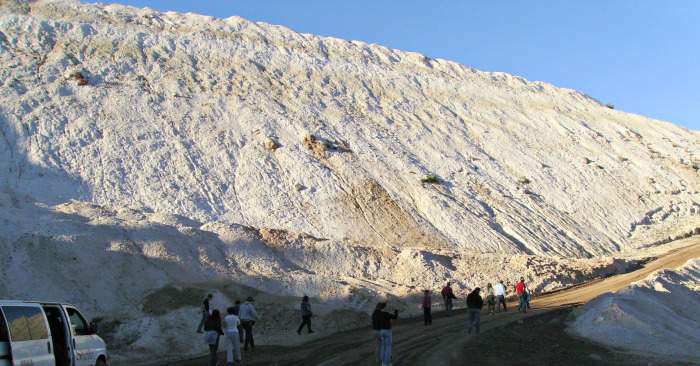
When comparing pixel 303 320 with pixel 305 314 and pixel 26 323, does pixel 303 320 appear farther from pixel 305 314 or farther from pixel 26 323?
pixel 26 323

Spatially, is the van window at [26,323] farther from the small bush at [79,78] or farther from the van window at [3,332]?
the small bush at [79,78]

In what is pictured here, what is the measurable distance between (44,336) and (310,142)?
101 feet

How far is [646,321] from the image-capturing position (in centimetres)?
1794

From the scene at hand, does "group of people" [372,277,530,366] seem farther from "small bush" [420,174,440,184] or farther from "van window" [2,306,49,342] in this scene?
"small bush" [420,174,440,184]

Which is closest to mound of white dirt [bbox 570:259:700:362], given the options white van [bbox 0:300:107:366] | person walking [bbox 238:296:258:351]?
person walking [bbox 238:296:258:351]

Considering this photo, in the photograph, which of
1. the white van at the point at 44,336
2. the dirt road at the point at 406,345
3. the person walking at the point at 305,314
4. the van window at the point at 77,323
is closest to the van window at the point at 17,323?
the white van at the point at 44,336

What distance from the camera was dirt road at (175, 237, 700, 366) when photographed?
14.4 meters

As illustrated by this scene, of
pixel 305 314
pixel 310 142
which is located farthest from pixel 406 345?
pixel 310 142

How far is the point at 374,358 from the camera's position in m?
14.4

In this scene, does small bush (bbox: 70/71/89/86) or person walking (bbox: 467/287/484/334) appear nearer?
person walking (bbox: 467/287/484/334)

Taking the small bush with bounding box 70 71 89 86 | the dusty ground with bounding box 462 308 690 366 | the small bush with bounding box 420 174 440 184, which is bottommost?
the dusty ground with bounding box 462 308 690 366

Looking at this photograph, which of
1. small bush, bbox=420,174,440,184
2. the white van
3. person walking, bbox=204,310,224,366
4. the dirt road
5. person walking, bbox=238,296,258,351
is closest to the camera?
the white van

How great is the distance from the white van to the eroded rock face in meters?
7.39

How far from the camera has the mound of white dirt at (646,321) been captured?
1593 centimetres
